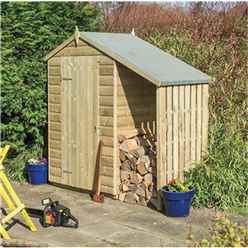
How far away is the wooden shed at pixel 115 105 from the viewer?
8.12 metres

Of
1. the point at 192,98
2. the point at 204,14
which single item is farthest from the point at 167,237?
the point at 204,14

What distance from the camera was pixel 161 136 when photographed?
795 centimetres

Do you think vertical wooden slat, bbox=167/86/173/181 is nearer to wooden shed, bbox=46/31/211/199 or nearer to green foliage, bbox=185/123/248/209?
wooden shed, bbox=46/31/211/199

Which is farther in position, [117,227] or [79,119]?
[79,119]

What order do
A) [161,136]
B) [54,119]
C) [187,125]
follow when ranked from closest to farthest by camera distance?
[161,136] → [187,125] → [54,119]

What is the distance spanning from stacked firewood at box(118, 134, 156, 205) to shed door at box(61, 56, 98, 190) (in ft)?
1.84

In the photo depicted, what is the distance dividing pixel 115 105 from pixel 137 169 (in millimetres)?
1044

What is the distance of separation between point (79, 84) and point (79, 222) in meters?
2.42

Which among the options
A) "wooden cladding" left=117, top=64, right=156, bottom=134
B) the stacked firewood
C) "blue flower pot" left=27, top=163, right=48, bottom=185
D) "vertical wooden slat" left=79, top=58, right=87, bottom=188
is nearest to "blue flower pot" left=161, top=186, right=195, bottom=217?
the stacked firewood

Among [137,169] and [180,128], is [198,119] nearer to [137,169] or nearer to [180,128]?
[180,128]

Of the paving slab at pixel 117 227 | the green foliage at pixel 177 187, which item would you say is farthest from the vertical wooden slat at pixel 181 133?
the paving slab at pixel 117 227

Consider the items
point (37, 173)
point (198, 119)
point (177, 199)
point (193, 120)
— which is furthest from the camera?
point (37, 173)

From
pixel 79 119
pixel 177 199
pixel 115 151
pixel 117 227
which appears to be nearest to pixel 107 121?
pixel 115 151

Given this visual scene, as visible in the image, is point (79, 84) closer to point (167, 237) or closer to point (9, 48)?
point (9, 48)
